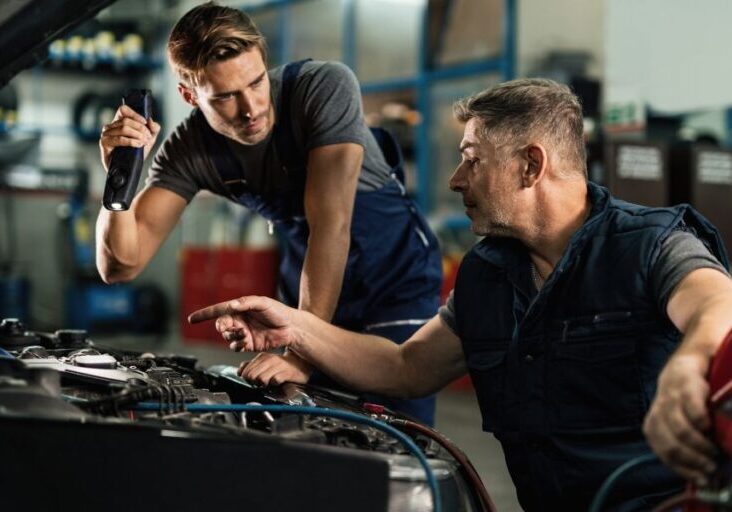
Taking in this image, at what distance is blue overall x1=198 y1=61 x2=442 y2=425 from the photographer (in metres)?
2.14

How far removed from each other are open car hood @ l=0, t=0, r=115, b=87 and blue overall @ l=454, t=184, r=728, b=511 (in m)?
0.90

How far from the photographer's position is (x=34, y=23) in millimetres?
1609

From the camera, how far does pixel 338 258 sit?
76.8 inches

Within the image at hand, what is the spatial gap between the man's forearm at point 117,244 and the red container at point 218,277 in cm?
611

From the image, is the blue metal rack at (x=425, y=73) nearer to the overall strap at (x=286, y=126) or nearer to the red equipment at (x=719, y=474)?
the overall strap at (x=286, y=126)

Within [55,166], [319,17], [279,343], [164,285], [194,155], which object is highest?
[319,17]

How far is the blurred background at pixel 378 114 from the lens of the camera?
15.9ft

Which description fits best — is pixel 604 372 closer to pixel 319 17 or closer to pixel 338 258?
pixel 338 258

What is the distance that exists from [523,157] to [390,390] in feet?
1.62

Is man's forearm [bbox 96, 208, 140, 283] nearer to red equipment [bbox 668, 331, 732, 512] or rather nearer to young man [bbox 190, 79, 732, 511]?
young man [bbox 190, 79, 732, 511]

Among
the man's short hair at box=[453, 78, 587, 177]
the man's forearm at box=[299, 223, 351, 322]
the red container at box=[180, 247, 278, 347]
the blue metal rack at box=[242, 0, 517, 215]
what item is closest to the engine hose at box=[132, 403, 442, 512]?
the man's short hair at box=[453, 78, 587, 177]

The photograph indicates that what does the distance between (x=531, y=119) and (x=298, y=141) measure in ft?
2.25

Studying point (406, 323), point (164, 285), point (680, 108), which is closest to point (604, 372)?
point (406, 323)

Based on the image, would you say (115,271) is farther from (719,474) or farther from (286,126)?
(719,474)
